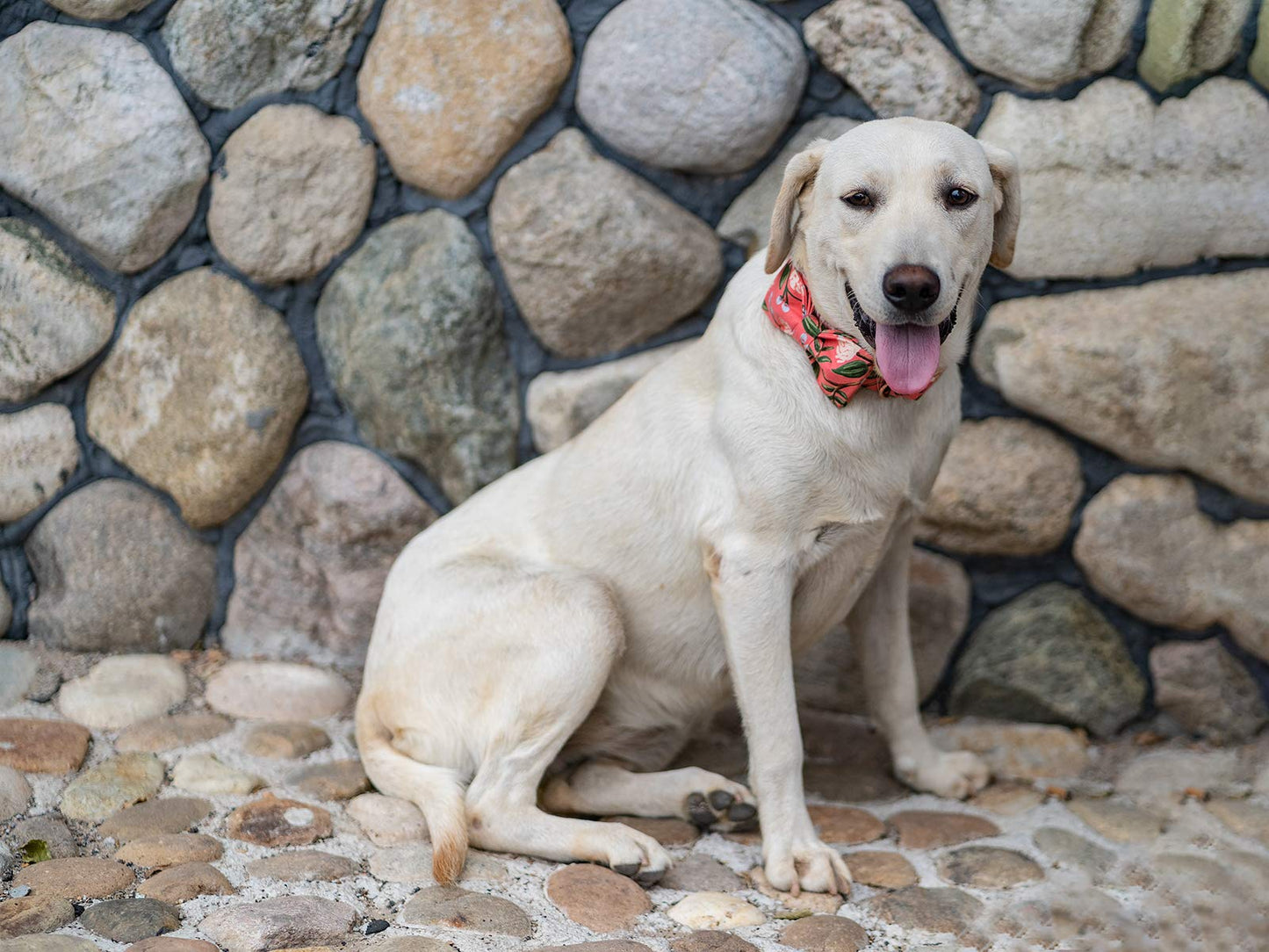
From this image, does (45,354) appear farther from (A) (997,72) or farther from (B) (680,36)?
(A) (997,72)

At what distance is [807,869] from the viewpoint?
256 centimetres

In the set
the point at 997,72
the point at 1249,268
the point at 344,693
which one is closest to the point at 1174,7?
the point at 997,72

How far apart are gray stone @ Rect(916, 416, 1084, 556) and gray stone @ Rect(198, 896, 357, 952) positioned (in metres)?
1.86

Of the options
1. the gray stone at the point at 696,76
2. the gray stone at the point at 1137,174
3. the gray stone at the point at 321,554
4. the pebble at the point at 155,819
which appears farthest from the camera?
the gray stone at the point at 321,554

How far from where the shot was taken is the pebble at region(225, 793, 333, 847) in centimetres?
265

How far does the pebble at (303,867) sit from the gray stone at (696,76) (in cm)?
197

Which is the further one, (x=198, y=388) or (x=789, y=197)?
(x=198, y=388)

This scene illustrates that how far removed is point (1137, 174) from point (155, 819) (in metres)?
2.86

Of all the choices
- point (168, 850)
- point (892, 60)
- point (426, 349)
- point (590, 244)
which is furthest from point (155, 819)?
point (892, 60)

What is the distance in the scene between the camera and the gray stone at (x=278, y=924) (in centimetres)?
223

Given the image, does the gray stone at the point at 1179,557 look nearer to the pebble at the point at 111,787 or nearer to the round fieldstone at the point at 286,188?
the round fieldstone at the point at 286,188

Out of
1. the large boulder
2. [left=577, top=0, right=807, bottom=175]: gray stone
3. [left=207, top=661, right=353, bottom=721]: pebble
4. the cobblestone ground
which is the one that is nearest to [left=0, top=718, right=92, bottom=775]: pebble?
the cobblestone ground

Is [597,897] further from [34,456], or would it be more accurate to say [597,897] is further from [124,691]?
[34,456]

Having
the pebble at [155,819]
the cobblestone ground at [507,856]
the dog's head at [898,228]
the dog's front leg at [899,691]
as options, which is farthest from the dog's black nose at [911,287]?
the pebble at [155,819]
